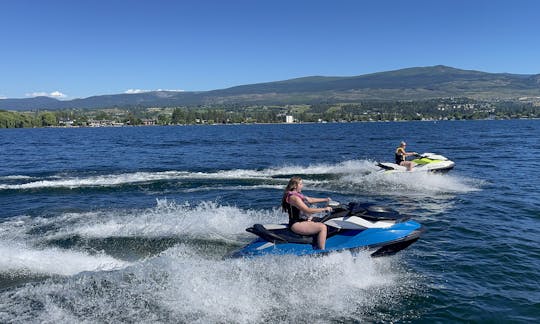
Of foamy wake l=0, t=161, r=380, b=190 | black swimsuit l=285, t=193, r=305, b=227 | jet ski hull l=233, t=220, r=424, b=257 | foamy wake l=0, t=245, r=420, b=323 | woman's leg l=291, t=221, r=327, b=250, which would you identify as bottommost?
foamy wake l=0, t=161, r=380, b=190

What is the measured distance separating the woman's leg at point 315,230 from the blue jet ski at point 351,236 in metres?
0.14

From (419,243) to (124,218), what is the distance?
9.81m

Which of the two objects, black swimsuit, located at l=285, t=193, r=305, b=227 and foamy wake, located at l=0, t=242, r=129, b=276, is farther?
foamy wake, located at l=0, t=242, r=129, b=276

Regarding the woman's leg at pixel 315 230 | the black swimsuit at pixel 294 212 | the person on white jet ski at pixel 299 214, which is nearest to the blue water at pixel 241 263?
the woman's leg at pixel 315 230

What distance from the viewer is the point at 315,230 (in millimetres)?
9766

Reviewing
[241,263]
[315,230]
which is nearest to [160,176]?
[241,263]

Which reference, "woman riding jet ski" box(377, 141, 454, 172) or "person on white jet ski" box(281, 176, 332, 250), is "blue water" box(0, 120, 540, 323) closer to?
"person on white jet ski" box(281, 176, 332, 250)

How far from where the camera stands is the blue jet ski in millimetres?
9859

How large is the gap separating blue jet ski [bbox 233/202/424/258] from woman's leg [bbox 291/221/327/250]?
0.14 m

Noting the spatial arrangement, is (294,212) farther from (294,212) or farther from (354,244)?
(354,244)

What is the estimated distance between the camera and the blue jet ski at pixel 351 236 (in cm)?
986

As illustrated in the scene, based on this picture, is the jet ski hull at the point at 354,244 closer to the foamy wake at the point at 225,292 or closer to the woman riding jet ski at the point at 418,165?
the foamy wake at the point at 225,292

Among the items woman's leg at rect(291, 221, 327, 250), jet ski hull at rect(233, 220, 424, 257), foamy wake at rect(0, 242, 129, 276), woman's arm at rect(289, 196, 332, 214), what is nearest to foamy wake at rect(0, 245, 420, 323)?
jet ski hull at rect(233, 220, 424, 257)

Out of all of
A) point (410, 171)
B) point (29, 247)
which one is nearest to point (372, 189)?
point (410, 171)
